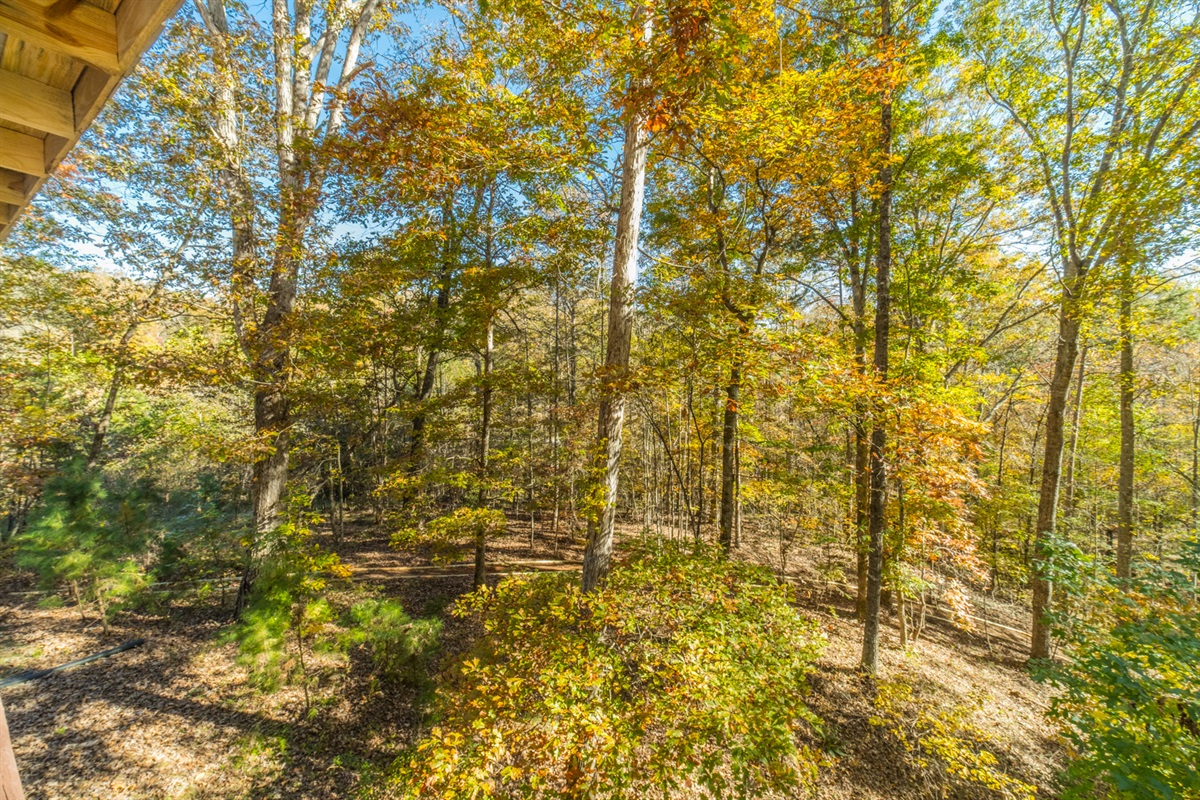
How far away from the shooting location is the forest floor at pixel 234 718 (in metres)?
4.47

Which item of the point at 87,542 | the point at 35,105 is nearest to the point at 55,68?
the point at 35,105

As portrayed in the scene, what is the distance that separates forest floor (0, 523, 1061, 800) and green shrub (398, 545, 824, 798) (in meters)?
2.57

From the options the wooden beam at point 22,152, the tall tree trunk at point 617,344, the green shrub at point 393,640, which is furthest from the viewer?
the green shrub at point 393,640

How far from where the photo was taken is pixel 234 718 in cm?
526

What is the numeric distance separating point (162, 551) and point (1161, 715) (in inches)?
573

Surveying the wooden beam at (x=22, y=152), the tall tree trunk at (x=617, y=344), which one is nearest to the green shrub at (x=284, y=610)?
the tall tree trunk at (x=617, y=344)

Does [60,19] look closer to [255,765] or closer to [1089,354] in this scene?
[255,765]

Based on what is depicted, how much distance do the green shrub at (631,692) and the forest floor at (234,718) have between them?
8.42ft

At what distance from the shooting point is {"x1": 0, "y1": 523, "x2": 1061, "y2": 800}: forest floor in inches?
176

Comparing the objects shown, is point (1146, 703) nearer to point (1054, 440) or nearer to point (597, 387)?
point (597, 387)

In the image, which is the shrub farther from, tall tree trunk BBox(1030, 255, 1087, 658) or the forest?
tall tree trunk BBox(1030, 255, 1087, 658)

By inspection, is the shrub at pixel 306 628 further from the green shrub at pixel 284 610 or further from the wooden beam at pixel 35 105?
the wooden beam at pixel 35 105

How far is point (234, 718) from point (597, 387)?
6604 mm

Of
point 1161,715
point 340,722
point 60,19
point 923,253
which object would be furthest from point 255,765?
point 923,253
